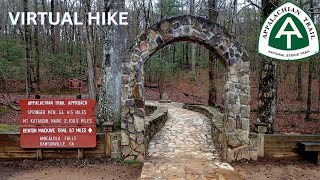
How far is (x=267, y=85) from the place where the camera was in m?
7.60

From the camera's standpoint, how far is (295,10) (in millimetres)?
6465

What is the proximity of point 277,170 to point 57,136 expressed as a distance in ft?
16.1

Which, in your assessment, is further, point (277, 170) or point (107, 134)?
point (107, 134)

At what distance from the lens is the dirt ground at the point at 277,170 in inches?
225

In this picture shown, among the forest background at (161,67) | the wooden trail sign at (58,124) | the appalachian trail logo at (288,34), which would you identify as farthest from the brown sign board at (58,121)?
the appalachian trail logo at (288,34)

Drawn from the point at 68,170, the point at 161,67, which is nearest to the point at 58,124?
the point at 68,170

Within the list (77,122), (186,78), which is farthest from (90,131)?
(186,78)

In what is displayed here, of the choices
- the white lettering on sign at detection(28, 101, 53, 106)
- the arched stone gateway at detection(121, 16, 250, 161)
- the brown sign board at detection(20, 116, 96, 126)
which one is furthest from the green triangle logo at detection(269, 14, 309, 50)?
the white lettering on sign at detection(28, 101, 53, 106)

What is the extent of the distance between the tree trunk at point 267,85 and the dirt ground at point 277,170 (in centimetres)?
143

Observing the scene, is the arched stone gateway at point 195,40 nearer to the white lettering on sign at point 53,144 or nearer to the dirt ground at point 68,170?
the dirt ground at point 68,170

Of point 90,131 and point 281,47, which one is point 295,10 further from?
point 90,131

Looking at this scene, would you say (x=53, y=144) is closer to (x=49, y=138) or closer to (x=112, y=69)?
(x=49, y=138)

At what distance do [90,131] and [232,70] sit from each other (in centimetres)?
353

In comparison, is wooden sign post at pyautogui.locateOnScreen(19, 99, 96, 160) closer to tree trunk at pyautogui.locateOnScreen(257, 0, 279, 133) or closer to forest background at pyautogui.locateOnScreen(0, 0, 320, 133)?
forest background at pyautogui.locateOnScreen(0, 0, 320, 133)
